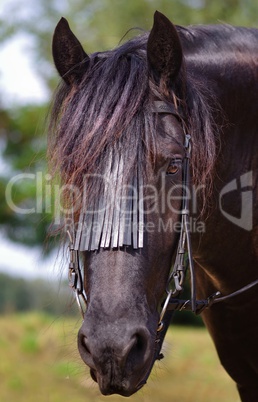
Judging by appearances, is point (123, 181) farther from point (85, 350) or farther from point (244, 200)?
point (244, 200)

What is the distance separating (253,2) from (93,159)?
13.3m

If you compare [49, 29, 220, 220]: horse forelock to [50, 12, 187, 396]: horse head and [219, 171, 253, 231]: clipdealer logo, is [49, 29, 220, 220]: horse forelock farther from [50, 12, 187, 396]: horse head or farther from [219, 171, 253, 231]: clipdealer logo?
[219, 171, 253, 231]: clipdealer logo

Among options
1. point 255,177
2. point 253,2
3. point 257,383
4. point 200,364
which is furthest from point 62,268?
point 253,2

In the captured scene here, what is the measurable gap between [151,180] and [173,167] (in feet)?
0.45

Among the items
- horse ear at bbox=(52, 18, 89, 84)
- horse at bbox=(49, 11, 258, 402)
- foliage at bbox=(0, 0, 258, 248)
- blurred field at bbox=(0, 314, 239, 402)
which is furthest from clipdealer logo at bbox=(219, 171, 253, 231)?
foliage at bbox=(0, 0, 258, 248)

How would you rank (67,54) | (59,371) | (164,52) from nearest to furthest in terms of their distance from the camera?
1. (164,52)
2. (67,54)
3. (59,371)

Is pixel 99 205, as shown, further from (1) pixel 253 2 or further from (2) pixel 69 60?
(1) pixel 253 2

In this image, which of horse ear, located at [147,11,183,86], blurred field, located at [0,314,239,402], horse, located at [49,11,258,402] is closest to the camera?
horse, located at [49,11,258,402]

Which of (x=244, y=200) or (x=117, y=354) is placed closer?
(x=117, y=354)

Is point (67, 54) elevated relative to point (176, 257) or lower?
elevated

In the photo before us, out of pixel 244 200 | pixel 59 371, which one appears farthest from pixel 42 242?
pixel 244 200

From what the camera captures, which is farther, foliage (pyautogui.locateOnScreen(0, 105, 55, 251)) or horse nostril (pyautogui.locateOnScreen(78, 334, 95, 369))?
foliage (pyautogui.locateOnScreen(0, 105, 55, 251))

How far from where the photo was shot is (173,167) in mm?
2871

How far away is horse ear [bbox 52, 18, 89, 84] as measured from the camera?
3.14m
